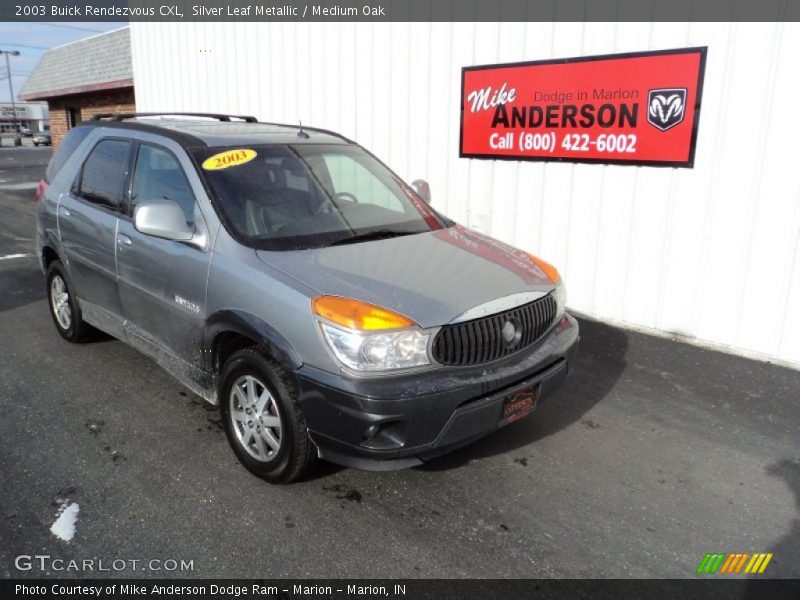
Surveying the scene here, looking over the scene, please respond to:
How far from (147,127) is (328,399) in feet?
8.60

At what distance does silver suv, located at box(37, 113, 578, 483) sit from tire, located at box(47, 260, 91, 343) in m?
0.46

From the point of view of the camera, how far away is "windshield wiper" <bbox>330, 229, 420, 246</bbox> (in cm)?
366

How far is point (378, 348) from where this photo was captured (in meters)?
2.90

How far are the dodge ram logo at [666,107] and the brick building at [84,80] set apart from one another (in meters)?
14.1

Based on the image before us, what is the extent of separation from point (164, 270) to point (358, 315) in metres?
1.55

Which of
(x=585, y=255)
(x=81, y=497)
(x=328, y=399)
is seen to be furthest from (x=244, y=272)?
(x=585, y=255)

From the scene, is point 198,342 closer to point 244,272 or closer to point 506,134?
point 244,272

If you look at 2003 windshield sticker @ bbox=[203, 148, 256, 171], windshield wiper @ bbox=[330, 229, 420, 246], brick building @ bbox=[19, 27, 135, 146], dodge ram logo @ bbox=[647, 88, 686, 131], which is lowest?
windshield wiper @ bbox=[330, 229, 420, 246]

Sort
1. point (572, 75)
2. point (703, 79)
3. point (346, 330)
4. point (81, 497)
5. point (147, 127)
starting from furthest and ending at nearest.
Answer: point (572, 75), point (703, 79), point (147, 127), point (81, 497), point (346, 330)

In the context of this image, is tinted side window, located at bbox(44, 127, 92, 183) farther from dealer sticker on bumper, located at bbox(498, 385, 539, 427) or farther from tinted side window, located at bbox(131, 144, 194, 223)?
dealer sticker on bumper, located at bbox(498, 385, 539, 427)

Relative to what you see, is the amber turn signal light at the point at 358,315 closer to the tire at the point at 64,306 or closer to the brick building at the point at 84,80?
the tire at the point at 64,306

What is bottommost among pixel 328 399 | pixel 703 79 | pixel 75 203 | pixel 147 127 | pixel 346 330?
pixel 328 399

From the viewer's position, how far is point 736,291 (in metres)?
5.43

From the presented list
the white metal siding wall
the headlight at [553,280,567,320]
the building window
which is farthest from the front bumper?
the building window
